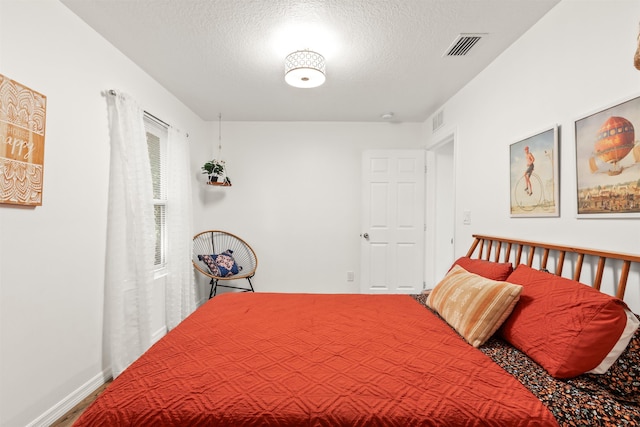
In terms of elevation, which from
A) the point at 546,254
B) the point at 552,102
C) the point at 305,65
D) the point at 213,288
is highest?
the point at 305,65

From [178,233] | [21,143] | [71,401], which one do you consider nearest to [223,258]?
[178,233]

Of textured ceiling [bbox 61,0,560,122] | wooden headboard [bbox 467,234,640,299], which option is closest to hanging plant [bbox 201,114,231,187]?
textured ceiling [bbox 61,0,560,122]

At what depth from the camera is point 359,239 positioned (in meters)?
4.24

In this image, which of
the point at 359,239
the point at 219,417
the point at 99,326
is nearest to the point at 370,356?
the point at 219,417

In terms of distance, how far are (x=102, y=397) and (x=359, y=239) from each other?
11.3ft

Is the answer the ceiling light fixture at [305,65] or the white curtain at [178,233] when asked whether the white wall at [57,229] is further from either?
the ceiling light fixture at [305,65]

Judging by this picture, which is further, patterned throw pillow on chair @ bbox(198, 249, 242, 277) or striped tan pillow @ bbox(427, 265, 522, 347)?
patterned throw pillow on chair @ bbox(198, 249, 242, 277)

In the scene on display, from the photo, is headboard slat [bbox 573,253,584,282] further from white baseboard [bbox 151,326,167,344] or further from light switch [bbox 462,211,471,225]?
white baseboard [bbox 151,326,167,344]

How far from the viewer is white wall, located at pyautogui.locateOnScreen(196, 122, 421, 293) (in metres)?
4.23

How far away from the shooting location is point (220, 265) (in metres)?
3.67

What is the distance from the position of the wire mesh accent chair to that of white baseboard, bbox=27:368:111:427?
1.47 metres

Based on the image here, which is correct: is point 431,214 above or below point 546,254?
above

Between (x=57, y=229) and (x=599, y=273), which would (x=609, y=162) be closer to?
(x=599, y=273)

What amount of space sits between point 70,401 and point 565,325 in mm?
2725
